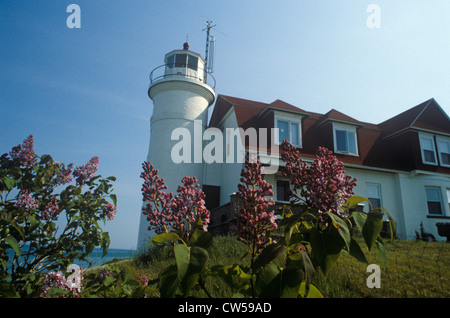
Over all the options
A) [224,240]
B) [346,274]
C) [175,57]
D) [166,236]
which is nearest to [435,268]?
[346,274]

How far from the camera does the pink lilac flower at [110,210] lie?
3.49 metres

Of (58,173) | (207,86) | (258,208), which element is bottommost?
(258,208)

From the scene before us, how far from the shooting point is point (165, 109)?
60.1ft

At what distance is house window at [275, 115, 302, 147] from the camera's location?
A: 643 inches

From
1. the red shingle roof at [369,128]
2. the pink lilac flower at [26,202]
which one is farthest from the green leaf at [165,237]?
the red shingle roof at [369,128]

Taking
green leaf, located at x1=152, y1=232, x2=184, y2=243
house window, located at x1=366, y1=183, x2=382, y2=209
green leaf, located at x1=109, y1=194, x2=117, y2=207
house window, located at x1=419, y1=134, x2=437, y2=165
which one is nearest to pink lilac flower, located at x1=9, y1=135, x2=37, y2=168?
green leaf, located at x1=109, y1=194, x2=117, y2=207

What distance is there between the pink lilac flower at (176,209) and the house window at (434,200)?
20.5m

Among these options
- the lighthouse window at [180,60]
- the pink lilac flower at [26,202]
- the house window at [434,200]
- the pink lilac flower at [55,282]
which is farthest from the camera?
the lighthouse window at [180,60]

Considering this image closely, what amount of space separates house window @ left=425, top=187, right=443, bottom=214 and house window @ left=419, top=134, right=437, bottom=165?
5.88 feet

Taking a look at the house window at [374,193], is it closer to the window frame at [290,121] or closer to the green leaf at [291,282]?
the window frame at [290,121]

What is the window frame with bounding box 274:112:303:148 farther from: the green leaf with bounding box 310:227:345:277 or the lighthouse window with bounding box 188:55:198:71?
the green leaf with bounding box 310:227:345:277
